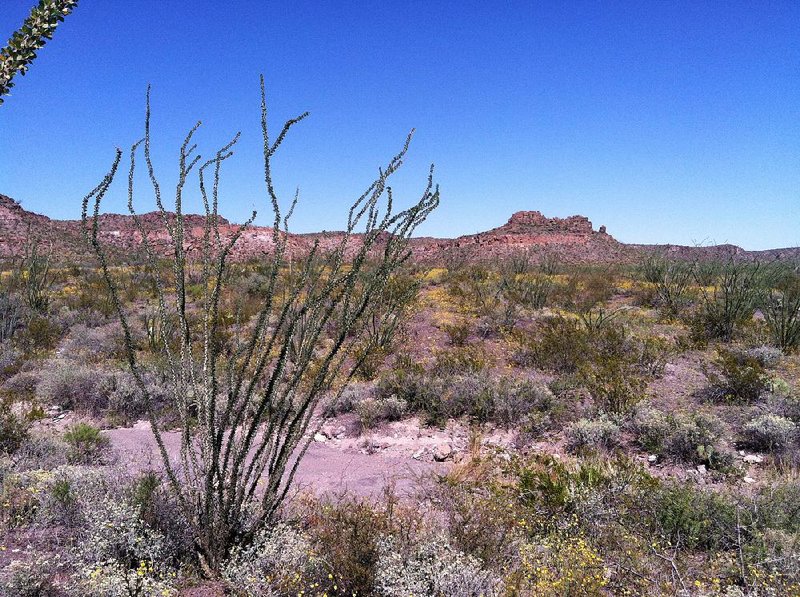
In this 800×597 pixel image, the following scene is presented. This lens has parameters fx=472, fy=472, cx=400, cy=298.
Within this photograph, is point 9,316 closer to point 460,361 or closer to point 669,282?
point 460,361

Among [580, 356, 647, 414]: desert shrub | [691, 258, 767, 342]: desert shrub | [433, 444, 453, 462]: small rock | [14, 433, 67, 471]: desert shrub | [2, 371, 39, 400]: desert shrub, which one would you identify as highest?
[691, 258, 767, 342]: desert shrub

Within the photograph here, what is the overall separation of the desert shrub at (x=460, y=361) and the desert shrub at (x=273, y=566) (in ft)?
15.8

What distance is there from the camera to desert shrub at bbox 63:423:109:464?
4.64 m

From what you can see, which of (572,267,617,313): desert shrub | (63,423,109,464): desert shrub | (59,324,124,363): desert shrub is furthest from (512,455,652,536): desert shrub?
(572,267,617,313): desert shrub

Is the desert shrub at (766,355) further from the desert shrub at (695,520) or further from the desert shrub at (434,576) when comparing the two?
the desert shrub at (434,576)

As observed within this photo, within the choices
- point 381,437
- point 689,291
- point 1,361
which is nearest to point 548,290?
point 689,291

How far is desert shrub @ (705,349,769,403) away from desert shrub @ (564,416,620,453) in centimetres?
210

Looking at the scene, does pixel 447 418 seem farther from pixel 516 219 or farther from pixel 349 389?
pixel 516 219

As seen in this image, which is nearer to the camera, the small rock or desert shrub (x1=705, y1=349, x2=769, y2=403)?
the small rock

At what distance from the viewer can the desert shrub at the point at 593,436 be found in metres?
5.39

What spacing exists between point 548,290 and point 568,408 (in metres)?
7.70

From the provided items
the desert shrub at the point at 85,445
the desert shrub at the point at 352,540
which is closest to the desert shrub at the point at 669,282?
the desert shrub at the point at 352,540

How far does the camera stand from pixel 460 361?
7.87 metres

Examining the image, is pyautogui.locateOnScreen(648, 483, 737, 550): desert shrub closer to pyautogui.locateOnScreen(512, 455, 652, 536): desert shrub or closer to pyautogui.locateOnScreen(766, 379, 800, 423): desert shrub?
pyautogui.locateOnScreen(512, 455, 652, 536): desert shrub
